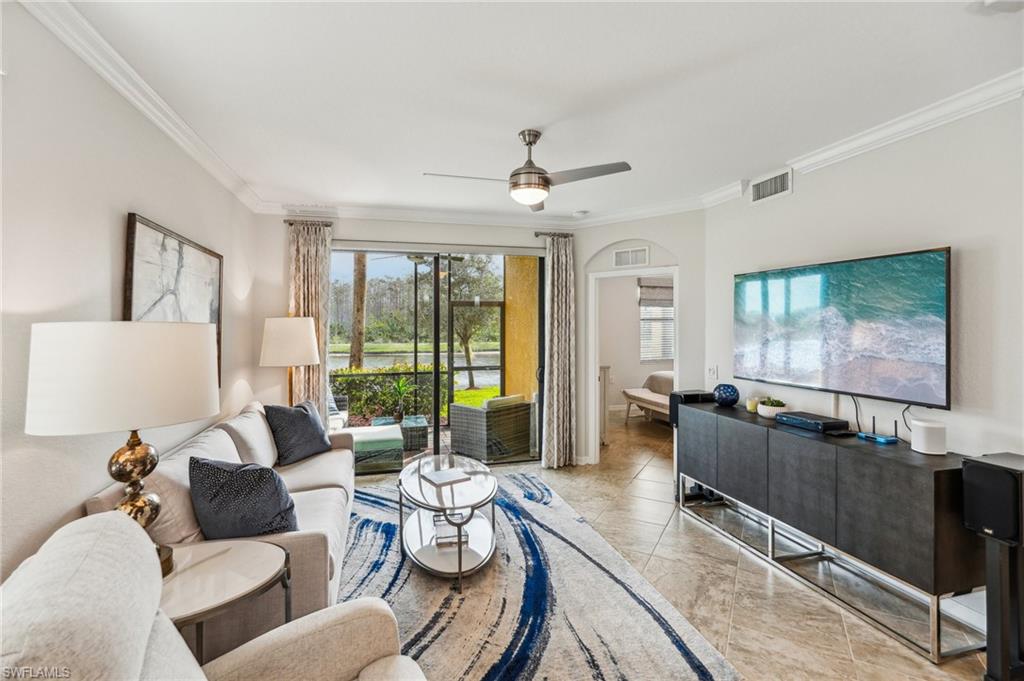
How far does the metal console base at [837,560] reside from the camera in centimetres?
207

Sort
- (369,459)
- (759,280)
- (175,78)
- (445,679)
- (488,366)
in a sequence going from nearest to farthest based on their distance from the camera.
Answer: (445,679) < (175,78) < (759,280) < (369,459) < (488,366)

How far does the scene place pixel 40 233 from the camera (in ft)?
5.33

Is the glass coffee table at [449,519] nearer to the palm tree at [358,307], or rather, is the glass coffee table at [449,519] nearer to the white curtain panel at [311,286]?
the white curtain panel at [311,286]

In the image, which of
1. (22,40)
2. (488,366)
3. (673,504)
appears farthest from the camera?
(488,366)

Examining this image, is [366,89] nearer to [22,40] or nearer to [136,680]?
[22,40]

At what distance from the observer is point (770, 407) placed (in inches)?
127

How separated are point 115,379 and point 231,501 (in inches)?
30.2

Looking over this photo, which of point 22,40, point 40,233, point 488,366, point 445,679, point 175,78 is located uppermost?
point 175,78

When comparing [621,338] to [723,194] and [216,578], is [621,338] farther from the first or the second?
[216,578]

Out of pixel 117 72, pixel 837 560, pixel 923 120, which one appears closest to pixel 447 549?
pixel 837 560

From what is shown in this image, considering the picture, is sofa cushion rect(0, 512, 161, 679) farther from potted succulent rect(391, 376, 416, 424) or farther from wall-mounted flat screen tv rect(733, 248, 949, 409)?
potted succulent rect(391, 376, 416, 424)

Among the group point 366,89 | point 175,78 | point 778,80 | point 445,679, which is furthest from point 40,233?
point 778,80

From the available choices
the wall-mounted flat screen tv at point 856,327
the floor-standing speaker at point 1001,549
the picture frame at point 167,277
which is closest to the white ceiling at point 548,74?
the picture frame at point 167,277

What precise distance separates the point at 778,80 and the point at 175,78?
2.89 m
